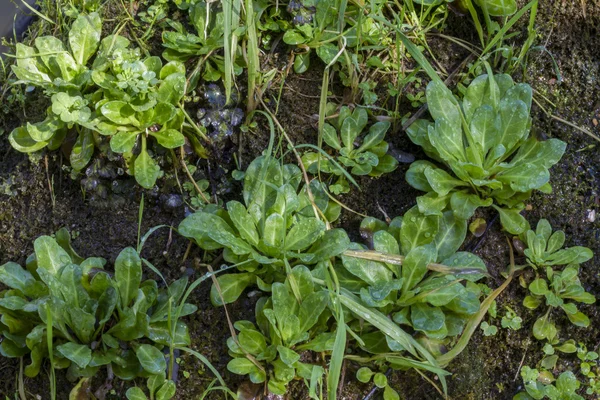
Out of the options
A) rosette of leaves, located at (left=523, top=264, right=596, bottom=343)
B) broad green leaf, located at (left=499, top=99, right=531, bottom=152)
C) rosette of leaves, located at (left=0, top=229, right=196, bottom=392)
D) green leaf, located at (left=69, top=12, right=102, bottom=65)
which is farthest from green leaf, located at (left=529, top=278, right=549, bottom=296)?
green leaf, located at (left=69, top=12, right=102, bottom=65)

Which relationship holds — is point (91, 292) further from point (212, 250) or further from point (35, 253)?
point (212, 250)

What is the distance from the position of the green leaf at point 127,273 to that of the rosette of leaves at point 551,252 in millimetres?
1231

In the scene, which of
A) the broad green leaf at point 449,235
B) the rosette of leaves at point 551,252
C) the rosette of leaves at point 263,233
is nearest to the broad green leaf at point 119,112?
the rosette of leaves at point 263,233

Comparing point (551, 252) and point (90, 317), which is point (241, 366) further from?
point (551, 252)

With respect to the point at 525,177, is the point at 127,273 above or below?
below

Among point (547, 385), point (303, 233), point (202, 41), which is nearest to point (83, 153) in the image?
point (202, 41)

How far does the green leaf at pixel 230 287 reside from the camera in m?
1.87

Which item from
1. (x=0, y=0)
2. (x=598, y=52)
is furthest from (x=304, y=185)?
(x=0, y=0)

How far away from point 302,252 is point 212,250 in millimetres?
297

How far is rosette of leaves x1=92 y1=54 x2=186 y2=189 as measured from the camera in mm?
2006

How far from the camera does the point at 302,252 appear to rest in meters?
1.94

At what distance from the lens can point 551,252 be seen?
6.56ft

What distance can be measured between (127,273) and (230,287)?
12.6 inches

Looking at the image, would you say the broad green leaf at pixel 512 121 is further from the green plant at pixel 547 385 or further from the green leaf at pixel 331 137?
the green plant at pixel 547 385
